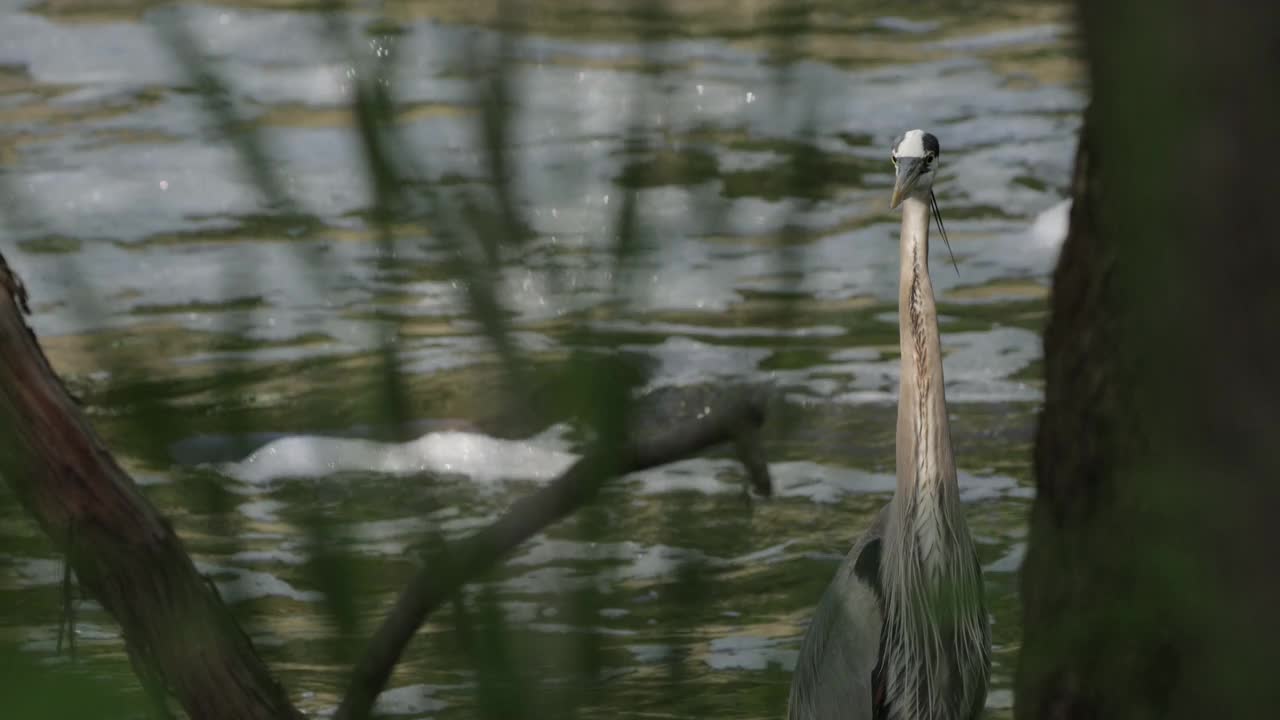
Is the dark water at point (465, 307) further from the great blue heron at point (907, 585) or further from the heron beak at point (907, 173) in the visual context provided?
the great blue heron at point (907, 585)

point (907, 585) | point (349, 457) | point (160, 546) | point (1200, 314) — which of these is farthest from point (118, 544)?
point (907, 585)

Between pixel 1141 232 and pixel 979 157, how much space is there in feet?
22.6

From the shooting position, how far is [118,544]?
4.24 feet

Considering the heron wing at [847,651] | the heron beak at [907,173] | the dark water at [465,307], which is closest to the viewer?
the dark water at [465,307]

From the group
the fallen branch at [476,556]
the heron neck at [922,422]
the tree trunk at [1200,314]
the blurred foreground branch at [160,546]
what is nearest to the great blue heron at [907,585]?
the heron neck at [922,422]

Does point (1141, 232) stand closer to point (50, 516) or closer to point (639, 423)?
point (639, 423)

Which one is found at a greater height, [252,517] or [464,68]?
[464,68]

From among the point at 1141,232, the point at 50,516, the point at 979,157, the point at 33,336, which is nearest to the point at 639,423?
the point at 1141,232

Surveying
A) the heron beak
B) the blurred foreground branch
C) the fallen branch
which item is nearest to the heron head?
the heron beak

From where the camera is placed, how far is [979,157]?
6.99 m

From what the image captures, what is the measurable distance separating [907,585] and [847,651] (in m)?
0.28

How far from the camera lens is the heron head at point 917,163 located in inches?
95.6

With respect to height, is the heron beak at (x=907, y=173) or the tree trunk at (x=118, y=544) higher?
the heron beak at (x=907, y=173)

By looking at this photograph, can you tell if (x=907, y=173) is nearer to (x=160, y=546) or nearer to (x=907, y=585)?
(x=907, y=585)
